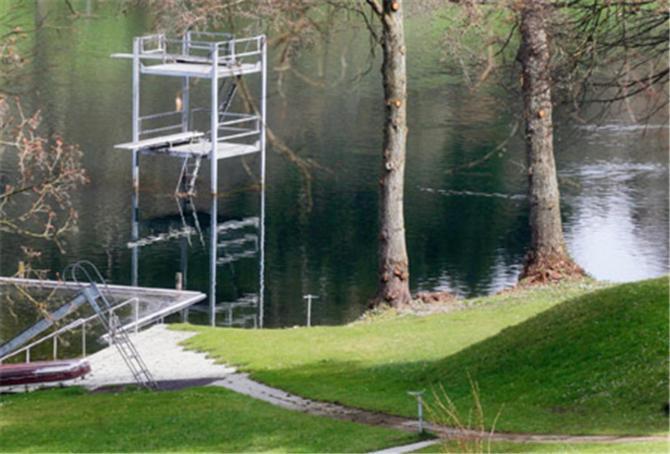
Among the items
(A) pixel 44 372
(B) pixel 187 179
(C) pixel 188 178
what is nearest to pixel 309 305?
(A) pixel 44 372

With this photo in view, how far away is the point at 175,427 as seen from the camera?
1509cm

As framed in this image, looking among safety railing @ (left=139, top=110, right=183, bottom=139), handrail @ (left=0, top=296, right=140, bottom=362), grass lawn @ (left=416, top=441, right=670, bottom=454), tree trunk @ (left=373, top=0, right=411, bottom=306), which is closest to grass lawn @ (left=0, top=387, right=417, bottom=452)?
grass lawn @ (left=416, top=441, right=670, bottom=454)

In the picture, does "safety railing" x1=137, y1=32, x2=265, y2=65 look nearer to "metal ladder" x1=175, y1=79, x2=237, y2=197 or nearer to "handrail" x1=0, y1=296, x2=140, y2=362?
"metal ladder" x1=175, y1=79, x2=237, y2=197

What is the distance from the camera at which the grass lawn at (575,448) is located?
35.8 ft

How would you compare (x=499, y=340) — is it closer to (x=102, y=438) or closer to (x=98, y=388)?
(x=102, y=438)

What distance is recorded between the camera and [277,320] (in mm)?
26734

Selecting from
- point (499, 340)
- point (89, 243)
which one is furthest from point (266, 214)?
point (499, 340)

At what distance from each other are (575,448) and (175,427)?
534cm

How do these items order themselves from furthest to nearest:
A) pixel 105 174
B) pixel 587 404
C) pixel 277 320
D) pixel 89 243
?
pixel 105 174 < pixel 89 243 < pixel 277 320 < pixel 587 404

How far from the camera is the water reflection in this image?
27734mm

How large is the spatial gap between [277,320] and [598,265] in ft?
27.3

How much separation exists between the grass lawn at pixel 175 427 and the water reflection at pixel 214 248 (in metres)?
9.12

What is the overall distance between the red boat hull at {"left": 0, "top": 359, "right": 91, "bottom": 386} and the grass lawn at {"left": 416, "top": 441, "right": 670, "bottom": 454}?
893 cm

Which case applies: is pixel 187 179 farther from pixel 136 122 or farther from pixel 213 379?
pixel 213 379
